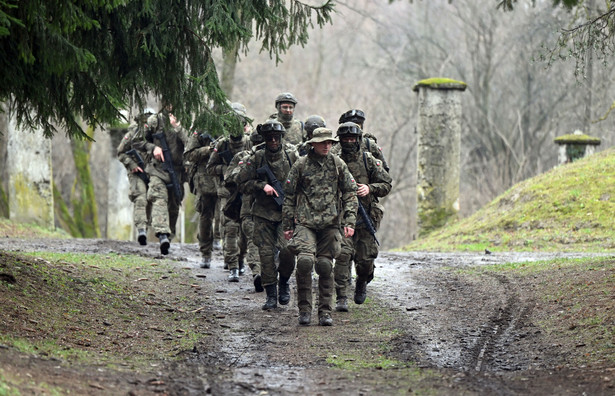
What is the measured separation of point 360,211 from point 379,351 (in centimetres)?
267

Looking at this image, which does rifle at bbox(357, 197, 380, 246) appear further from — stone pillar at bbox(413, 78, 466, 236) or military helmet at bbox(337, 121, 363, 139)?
stone pillar at bbox(413, 78, 466, 236)

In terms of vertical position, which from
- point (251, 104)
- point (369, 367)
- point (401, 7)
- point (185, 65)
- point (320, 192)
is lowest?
point (369, 367)

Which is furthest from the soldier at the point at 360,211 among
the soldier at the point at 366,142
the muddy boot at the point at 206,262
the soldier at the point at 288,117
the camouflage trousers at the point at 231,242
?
the muddy boot at the point at 206,262

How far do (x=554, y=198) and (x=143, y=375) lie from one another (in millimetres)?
14614

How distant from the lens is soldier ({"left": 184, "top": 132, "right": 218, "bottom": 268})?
1366 centimetres

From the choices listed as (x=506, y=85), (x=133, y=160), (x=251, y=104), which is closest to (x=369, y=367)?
(x=133, y=160)

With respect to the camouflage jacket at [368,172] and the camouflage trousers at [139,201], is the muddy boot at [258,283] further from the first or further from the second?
the camouflage trousers at [139,201]

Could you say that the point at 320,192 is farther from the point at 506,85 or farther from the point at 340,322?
the point at 506,85

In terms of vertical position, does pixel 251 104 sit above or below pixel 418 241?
above

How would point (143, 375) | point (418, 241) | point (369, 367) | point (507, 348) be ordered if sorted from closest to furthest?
point (143, 375) < point (369, 367) < point (507, 348) < point (418, 241)

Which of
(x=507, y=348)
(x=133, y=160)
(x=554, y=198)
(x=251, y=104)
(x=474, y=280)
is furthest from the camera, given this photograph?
(x=251, y=104)

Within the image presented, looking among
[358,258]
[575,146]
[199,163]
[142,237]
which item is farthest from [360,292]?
[575,146]

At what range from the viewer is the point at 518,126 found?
39.2m

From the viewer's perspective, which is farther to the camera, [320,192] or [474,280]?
[474,280]
